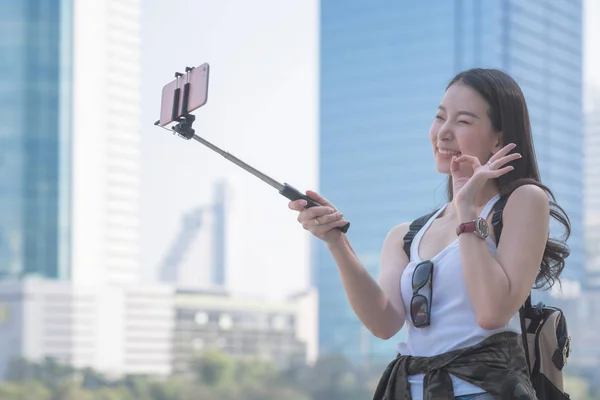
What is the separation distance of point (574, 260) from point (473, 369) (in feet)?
178

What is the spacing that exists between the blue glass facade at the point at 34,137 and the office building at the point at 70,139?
49mm

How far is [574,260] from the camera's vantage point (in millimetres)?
53719

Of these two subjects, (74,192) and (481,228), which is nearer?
(481,228)

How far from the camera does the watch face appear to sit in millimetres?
1319

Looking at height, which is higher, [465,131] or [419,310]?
[465,131]

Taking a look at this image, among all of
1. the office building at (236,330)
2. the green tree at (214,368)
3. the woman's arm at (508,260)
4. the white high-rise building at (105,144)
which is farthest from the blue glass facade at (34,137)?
the woman's arm at (508,260)

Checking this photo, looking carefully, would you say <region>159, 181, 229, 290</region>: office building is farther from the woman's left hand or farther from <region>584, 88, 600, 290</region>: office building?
the woman's left hand

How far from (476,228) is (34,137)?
52.8m

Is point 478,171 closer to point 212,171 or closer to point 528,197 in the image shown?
point 528,197

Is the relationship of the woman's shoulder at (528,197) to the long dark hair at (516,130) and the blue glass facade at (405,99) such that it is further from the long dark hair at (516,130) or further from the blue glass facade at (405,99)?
the blue glass facade at (405,99)

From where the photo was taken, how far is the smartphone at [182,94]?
1233 mm

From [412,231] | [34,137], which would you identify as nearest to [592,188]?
[34,137]

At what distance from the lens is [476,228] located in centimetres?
132

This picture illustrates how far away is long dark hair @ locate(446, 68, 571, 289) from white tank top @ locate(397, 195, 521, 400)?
0.08 m
